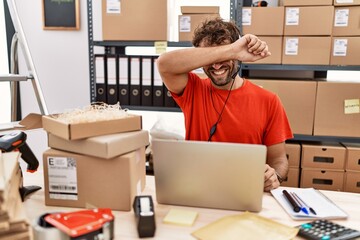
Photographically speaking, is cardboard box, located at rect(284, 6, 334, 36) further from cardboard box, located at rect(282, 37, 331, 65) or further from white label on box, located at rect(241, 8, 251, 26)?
white label on box, located at rect(241, 8, 251, 26)

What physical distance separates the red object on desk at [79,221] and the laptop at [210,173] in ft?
0.80

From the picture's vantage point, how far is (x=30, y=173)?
1384mm

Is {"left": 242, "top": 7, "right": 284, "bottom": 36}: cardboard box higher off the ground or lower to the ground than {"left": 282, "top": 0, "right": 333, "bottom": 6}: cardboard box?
lower

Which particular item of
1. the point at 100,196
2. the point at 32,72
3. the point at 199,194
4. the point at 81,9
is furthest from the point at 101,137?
the point at 81,9

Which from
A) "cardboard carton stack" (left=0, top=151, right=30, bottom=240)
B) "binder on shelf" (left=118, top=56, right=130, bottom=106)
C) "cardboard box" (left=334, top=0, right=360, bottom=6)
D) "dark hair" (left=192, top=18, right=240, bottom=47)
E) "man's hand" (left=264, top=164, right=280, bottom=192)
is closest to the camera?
"cardboard carton stack" (left=0, top=151, right=30, bottom=240)

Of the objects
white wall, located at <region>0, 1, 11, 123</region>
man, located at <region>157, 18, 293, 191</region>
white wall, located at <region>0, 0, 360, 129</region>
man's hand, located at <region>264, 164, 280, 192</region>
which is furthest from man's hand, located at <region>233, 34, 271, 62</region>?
white wall, located at <region>0, 1, 11, 123</region>

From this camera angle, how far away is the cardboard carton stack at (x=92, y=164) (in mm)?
1009

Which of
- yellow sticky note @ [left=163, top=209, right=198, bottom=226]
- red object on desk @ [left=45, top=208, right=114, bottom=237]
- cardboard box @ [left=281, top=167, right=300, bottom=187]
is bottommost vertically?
cardboard box @ [left=281, top=167, right=300, bottom=187]

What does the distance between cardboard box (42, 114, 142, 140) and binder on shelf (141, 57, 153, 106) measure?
1171 mm

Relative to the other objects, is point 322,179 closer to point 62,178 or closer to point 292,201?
point 292,201

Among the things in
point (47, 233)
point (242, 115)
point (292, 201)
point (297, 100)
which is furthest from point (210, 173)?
point (297, 100)

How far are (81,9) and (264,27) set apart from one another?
1483mm

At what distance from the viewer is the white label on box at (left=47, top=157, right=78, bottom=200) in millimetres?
1054

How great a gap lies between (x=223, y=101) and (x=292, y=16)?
2.74 feet
